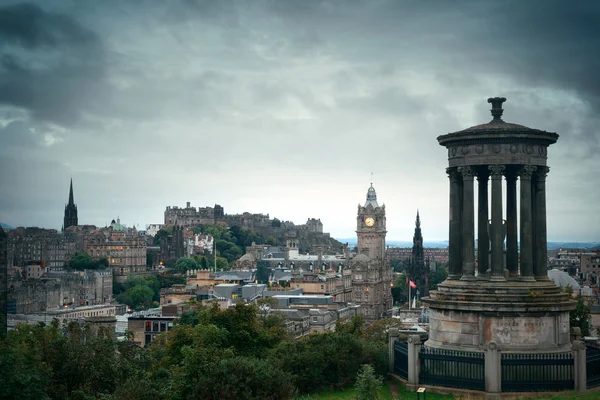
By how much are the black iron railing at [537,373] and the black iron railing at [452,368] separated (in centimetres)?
96

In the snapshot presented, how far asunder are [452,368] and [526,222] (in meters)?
7.12

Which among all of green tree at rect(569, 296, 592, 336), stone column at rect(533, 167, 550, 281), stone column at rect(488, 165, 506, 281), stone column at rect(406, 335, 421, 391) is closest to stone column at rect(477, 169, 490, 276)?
stone column at rect(488, 165, 506, 281)

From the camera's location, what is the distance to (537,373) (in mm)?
34125

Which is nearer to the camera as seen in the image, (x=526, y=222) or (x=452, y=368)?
(x=452, y=368)

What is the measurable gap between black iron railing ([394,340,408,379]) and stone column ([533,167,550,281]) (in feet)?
20.8

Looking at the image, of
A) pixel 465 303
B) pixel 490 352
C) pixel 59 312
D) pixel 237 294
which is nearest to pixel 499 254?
pixel 465 303

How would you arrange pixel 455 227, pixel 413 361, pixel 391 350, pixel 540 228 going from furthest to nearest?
pixel 391 350 → pixel 455 227 → pixel 540 228 → pixel 413 361

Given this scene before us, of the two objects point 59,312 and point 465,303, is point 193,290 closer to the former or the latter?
point 59,312

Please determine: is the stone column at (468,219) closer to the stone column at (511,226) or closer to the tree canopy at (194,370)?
the stone column at (511,226)

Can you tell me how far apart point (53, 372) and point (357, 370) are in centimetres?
1337

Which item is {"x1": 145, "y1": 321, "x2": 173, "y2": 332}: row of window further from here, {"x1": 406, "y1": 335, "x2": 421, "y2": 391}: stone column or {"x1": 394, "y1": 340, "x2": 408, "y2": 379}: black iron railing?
{"x1": 406, "y1": 335, "x2": 421, "y2": 391}: stone column

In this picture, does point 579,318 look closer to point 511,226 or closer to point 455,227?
point 511,226

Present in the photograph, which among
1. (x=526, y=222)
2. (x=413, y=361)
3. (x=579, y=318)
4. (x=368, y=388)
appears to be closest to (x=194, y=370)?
(x=368, y=388)

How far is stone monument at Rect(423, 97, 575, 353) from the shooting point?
3594 cm
